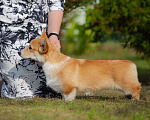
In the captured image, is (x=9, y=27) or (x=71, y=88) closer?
(x=71, y=88)

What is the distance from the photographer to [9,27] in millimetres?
3887

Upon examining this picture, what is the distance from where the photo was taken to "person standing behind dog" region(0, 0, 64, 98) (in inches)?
152

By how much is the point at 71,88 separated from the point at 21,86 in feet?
3.12

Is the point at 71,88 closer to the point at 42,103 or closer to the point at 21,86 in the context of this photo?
the point at 42,103

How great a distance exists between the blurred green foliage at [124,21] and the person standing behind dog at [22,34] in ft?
6.93

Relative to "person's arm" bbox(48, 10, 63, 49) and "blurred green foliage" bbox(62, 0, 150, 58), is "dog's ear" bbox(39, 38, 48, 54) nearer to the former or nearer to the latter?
"person's arm" bbox(48, 10, 63, 49)

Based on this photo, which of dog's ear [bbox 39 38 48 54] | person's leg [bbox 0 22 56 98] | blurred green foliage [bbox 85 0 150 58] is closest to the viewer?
dog's ear [bbox 39 38 48 54]

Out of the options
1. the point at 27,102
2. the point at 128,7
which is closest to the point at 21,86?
the point at 27,102

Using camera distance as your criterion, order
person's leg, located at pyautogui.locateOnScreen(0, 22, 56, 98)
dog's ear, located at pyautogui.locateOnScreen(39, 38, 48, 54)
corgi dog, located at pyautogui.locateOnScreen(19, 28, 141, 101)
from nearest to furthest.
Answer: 1. dog's ear, located at pyautogui.locateOnScreen(39, 38, 48, 54)
2. corgi dog, located at pyautogui.locateOnScreen(19, 28, 141, 101)
3. person's leg, located at pyautogui.locateOnScreen(0, 22, 56, 98)

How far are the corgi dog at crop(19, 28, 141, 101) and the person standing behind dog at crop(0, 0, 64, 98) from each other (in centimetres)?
30

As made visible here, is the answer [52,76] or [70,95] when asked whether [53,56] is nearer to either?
[52,76]

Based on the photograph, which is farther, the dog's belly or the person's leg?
the person's leg

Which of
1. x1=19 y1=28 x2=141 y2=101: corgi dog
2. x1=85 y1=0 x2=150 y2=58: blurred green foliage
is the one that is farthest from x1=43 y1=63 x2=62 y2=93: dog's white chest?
x1=85 y1=0 x2=150 y2=58: blurred green foliage

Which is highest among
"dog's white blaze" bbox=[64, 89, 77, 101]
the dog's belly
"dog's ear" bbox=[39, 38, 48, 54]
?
"dog's ear" bbox=[39, 38, 48, 54]
